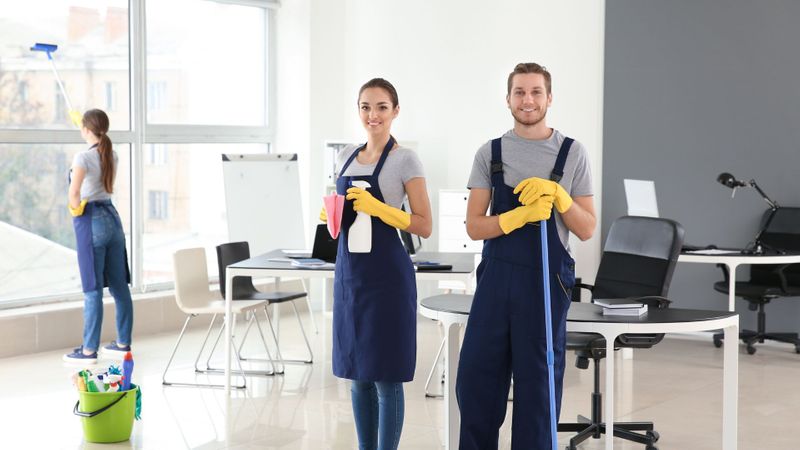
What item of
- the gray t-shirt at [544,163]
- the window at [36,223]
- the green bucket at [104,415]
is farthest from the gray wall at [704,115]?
the gray t-shirt at [544,163]

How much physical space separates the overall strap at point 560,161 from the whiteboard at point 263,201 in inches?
198

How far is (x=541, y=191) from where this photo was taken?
3.50 m

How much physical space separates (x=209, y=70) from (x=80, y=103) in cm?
145

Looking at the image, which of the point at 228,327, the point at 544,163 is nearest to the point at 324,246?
the point at 228,327

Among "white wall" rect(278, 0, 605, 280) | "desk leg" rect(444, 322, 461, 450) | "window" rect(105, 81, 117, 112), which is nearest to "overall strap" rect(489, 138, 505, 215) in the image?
"desk leg" rect(444, 322, 461, 450)

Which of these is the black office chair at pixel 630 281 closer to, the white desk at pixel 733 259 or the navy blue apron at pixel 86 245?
the white desk at pixel 733 259

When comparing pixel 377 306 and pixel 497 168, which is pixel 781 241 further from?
pixel 497 168

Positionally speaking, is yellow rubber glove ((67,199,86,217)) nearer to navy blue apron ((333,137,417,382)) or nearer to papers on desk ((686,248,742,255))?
navy blue apron ((333,137,417,382))

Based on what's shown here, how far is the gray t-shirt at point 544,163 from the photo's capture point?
3.64 meters

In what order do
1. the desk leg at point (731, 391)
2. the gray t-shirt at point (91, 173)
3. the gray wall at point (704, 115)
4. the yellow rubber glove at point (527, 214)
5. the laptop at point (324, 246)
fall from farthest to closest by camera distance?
the gray wall at point (704, 115) → the gray t-shirt at point (91, 173) → the laptop at point (324, 246) → the desk leg at point (731, 391) → the yellow rubber glove at point (527, 214)

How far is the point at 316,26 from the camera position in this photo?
9.70 m

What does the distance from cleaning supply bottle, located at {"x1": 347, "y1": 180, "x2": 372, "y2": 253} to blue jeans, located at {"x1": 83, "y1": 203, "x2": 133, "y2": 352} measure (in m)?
3.57

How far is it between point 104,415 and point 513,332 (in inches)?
94.0

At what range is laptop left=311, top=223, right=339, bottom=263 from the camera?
6.44m
